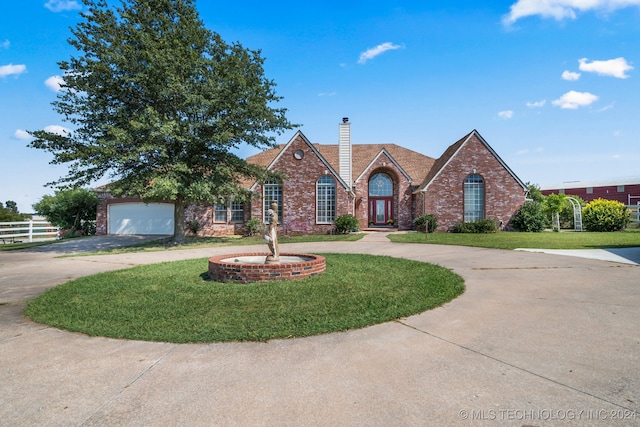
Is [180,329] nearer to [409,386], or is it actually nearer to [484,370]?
[409,386]

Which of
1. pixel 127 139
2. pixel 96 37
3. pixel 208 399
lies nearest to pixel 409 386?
pixel 208 399

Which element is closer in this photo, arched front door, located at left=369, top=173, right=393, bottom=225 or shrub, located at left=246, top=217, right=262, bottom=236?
shrub, located at left=246, top=217, right=262, bottom=236

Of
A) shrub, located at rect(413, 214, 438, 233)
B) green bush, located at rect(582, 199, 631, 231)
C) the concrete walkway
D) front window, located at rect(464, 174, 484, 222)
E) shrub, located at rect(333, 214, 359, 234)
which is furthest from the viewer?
front window, located at rect(464, 174, 484, 222)

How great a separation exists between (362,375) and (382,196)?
24.5 metres

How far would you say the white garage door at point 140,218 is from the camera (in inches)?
974

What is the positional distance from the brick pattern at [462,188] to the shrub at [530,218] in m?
0.43

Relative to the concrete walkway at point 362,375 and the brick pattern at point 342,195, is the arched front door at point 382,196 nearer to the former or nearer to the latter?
the brick pattern at point 342,195

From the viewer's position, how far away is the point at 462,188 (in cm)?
2416

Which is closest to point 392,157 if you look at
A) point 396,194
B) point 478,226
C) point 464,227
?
point 396,194

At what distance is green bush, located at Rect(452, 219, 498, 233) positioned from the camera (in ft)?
74.8

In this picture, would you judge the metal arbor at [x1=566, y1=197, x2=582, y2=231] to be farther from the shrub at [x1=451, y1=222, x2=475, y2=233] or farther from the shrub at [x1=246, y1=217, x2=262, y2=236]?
the shrub at [x1=246, y1=217, x2=262, y2=236]

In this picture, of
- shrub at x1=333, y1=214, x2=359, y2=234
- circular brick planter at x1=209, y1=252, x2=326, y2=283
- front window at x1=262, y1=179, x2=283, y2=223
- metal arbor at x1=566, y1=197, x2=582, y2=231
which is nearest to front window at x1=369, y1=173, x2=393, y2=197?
shrub at x1=333, y1=214, x2=359, y2=234

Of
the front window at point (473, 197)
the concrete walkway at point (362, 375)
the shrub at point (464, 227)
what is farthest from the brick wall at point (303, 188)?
the concrete walkway at point (362, 375)

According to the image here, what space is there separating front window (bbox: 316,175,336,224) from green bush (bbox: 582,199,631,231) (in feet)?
58.4
